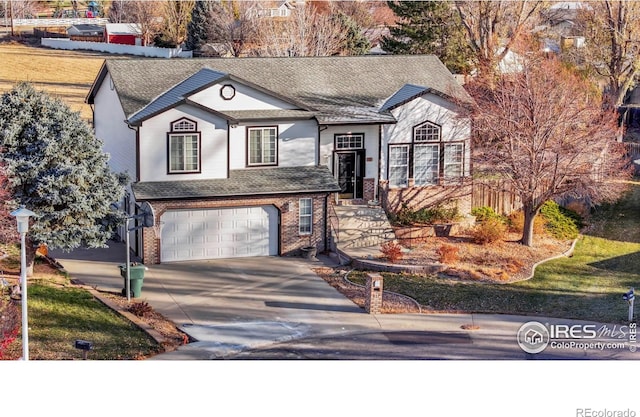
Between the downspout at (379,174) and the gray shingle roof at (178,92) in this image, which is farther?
the downspout at (379,174)

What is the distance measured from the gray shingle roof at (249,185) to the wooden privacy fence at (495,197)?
19.3 ft

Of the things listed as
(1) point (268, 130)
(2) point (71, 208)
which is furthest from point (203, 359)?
(1) point (268, 130)

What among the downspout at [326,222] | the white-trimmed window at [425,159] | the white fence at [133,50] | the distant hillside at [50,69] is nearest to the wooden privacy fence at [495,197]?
the white-trimmed window at [425,159]

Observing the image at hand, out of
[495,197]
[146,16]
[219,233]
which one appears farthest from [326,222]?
[146,16]

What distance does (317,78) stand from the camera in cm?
3641

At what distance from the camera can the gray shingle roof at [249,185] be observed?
31125 millimetres

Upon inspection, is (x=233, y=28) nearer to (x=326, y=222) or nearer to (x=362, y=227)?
(x=362, y=227)

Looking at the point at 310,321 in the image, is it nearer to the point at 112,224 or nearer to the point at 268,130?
the point at 112,224

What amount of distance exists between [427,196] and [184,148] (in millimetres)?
8877

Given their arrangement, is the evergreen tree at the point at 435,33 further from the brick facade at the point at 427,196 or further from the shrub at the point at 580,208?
the brick facade at the point at 427,196

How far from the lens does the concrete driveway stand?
24531 mm

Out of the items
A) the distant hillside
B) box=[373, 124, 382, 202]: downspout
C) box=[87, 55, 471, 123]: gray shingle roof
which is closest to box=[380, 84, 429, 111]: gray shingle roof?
box=[87, 55, 471, 123]: gray shingle roof

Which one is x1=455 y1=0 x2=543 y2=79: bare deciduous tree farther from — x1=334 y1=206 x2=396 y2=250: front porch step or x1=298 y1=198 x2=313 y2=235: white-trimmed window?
x1=298 y1=198 x2=313 y2=235: white-trimmed window

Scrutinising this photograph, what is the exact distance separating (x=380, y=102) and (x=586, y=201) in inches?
343
